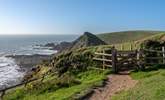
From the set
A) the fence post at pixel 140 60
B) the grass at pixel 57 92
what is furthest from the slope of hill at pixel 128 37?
the grass at pixel 57 92

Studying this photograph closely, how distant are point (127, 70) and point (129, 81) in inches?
203

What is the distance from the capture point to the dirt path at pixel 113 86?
796 inches

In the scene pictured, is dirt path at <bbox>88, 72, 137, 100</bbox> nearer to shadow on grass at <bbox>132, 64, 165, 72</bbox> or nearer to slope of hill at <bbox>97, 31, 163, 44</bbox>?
shadow on grass at <bbox>132, 64, 165, 72</bbox>

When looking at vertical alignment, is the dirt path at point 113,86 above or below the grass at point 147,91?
below

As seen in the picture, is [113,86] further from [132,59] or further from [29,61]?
[29,61]

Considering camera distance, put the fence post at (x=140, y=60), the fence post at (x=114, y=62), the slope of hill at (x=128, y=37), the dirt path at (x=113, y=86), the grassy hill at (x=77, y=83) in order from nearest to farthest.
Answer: the grassy hill at (x=77, y=83) < the dirt path at (x=113, y=86) < the fence post at (x=140, y=60) < the fence post at (x=114, y=62) < the slope of hill at (x=128, y=37)

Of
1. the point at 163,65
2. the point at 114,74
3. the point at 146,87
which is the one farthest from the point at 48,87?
the point at 163,65

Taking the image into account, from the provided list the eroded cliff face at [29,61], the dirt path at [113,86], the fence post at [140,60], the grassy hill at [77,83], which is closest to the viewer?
the grassy hill at [77,83]

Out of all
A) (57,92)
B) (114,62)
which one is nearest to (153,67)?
(114,62)

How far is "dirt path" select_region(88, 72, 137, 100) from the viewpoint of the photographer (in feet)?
66.3

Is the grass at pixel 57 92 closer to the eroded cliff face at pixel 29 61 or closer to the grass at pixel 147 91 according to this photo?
the grass at pixel 147 91

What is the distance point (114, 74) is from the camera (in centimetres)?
2781

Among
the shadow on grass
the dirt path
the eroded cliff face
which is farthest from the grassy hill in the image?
the eroded cliff face

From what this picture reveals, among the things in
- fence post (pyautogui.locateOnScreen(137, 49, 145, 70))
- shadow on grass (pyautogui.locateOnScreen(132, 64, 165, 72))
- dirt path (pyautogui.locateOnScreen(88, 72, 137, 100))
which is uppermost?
fence post (pyautogui.locateOnScreen(137, 49, 145, 70))
